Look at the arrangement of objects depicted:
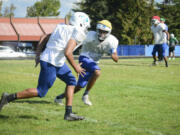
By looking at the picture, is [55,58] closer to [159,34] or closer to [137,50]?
[159,34]

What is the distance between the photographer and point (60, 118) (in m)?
5.31

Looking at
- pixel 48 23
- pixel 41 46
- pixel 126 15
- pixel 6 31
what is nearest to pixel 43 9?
pixel 48 23

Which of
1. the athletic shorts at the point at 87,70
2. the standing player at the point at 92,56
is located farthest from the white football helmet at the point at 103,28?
the athletic shorts at the point at 87,70

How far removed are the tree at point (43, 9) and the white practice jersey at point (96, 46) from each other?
78809mm

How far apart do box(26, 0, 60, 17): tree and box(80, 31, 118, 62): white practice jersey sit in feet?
259

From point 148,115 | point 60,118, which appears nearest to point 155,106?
point 148,115

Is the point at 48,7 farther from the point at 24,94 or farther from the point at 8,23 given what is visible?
the point at 24,94

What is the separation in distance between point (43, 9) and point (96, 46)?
81238 mm

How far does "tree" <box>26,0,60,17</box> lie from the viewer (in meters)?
84.8

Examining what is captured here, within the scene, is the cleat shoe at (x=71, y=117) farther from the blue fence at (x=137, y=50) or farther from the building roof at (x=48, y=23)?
the building roof at (x=48, y=23)

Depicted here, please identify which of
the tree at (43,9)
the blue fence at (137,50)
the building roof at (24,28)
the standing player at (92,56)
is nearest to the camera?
the standing player at (92,56)

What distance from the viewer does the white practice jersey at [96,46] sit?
22.4ft

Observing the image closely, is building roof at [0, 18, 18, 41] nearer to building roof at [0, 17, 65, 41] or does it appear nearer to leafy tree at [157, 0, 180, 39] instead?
building roof at [0, 17, 65, 41]

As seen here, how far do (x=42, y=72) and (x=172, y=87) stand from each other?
4867 millimetres
